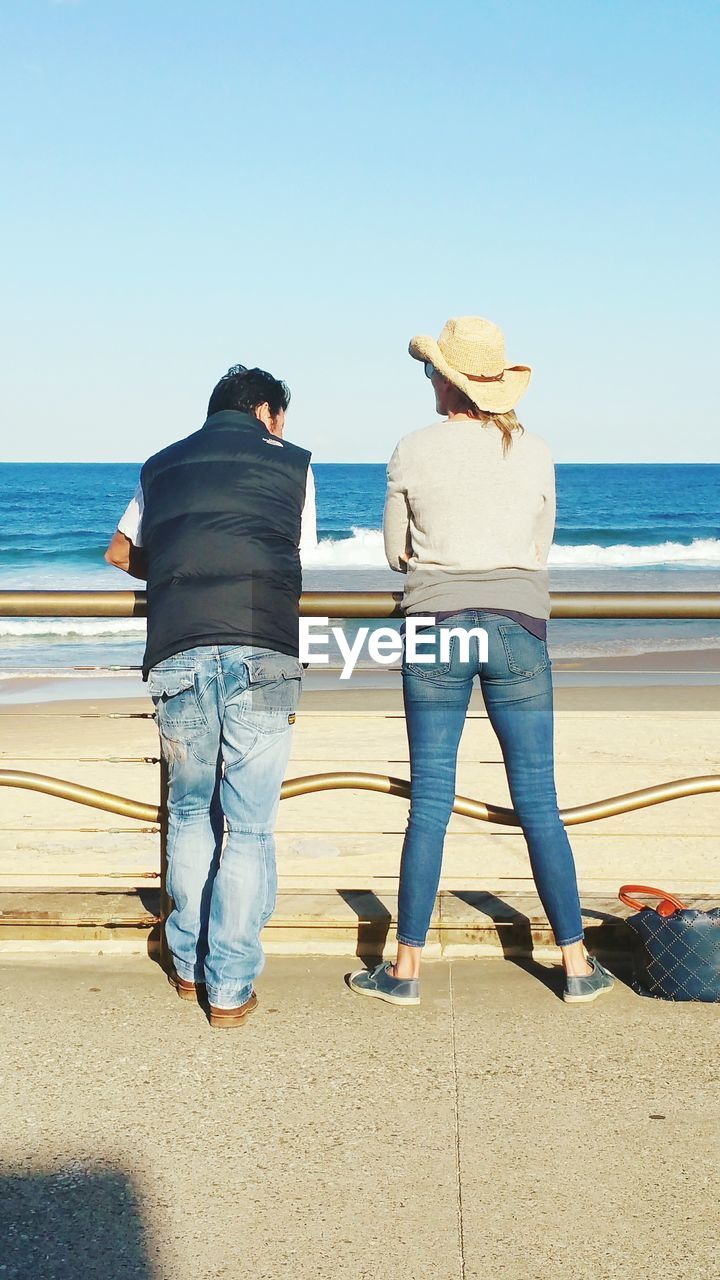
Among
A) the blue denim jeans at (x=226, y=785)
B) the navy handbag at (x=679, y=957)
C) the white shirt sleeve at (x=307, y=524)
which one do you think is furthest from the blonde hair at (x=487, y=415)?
the navy handbag at (x=679, y=957)

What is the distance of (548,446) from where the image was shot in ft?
10.4

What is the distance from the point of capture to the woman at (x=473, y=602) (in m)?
3.06

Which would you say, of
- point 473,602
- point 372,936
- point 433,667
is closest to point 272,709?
point 433,667

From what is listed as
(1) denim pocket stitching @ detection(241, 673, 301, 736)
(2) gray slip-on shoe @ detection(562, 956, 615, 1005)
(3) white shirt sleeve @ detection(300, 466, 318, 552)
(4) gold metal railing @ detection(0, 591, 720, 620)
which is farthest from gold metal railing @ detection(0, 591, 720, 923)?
(2) gray slip-on shoe @ detection(562, 956, 615, 1005)

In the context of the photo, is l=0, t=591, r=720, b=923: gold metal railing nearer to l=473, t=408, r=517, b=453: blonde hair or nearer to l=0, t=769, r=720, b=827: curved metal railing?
l=0, t=769, r=720, b=827: curved metal railing

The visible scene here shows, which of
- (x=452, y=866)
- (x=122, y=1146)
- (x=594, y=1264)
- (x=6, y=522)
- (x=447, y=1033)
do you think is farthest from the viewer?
(x=6, y=522)

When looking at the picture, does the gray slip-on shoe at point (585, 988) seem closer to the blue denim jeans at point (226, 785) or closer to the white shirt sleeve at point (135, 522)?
the blue denim jeans at point (226, 785)

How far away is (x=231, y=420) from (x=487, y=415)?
0.64 m

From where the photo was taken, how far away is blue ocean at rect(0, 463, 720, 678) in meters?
17.3

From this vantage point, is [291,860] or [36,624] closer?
[291,860]

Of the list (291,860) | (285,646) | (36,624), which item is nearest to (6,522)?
(36,624)

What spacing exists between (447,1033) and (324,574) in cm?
2619

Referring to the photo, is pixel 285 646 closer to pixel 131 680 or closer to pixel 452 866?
pixel 452 866

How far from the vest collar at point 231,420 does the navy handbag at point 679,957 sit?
168 cm
